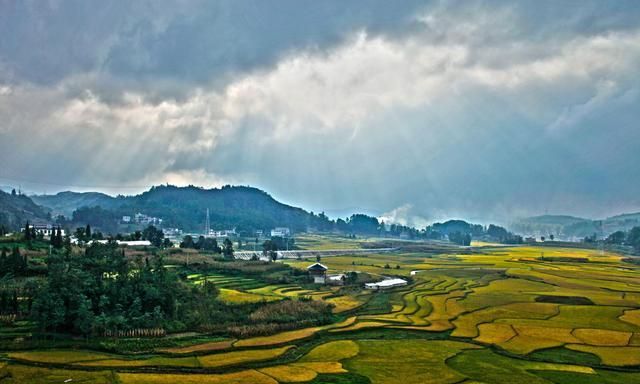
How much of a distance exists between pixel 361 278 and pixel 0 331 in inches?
1681

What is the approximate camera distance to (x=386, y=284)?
2431 inches

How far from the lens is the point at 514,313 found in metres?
44.6

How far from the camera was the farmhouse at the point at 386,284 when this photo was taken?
59919mm

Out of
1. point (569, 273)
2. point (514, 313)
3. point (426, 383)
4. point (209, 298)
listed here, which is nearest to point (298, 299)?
point (209, 298)

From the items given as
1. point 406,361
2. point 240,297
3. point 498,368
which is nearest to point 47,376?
point 406,361

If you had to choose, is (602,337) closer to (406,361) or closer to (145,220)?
(406,361)

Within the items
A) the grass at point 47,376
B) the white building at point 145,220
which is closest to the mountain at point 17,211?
the white building at point 145,220

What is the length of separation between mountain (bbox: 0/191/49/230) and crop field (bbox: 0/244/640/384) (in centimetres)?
10215

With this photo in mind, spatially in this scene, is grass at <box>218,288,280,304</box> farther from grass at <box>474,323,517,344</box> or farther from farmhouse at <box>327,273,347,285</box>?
grass at <box>474,323,517,344</box>

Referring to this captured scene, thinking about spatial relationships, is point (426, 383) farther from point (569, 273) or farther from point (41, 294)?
point (569, 273)

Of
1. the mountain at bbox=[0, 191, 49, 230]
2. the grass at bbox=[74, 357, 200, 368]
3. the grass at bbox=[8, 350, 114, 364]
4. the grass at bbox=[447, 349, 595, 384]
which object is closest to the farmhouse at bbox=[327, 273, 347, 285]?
the grass at bbox=[447, 349, 595, 384]

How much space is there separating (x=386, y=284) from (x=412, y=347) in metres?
28.7

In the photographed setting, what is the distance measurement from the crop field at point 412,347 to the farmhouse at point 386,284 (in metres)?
2.25

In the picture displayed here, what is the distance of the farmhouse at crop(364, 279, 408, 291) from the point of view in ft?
197
